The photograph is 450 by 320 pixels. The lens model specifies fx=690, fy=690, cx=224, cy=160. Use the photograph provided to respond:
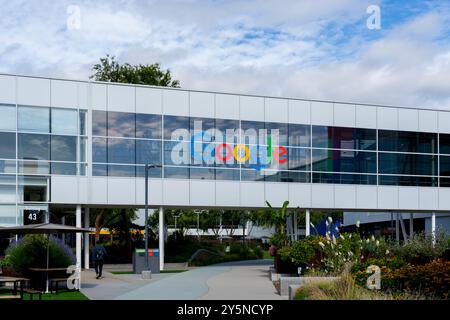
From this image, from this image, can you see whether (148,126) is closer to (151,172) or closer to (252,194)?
(151,172)

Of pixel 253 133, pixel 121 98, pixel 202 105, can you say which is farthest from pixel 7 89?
→ pixel 253 133

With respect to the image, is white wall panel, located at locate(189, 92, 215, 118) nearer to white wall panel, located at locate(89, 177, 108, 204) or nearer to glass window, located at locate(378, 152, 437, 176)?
white wall panel, located at locate(89, 177, 108, 204)

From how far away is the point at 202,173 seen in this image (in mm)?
37688

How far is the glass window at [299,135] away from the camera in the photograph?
131 feet

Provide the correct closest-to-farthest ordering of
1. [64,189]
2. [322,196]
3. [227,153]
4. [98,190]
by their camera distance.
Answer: [64,189] < [98,190] < [227,153] < [322,196]

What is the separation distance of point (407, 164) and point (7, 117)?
23671 millimetres

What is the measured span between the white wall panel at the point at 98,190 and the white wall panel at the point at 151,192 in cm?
170

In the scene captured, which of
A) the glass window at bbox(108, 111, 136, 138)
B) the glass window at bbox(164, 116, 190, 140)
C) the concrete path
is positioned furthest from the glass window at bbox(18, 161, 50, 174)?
the concrete path

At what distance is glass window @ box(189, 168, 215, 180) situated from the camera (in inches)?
1476

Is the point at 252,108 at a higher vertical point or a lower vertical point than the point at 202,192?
higher

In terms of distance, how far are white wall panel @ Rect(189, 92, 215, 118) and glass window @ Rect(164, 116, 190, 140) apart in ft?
2.22

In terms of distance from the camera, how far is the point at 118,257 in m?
44.2
